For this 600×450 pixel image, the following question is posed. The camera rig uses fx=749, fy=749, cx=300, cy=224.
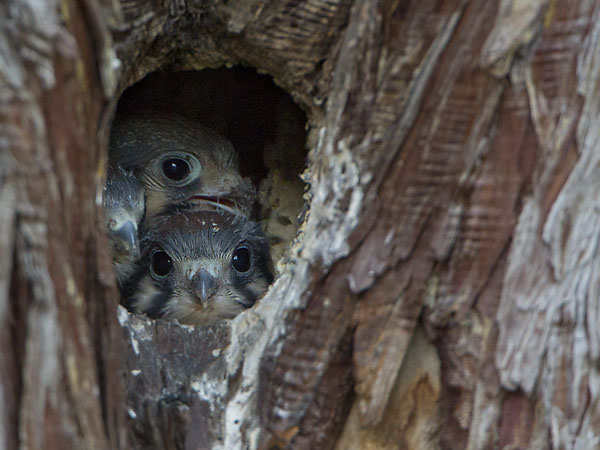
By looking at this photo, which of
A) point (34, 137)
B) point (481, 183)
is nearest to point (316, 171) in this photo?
point (481, 183)

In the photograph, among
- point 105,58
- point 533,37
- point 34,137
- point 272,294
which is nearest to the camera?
point 34,137

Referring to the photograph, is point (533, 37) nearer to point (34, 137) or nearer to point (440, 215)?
point (440, 215)

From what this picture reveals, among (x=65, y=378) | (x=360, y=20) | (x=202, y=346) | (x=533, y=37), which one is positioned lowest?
(x=65, y=378)

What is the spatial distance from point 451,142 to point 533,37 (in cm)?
29

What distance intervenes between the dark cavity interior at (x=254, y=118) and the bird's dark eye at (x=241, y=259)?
0.41 ft

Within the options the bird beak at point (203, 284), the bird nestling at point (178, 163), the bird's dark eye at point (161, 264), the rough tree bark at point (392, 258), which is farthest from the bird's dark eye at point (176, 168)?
the rough tree bark at point (392, 258)

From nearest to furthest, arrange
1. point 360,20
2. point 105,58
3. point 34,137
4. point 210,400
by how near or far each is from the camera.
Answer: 1. point 34,137
2. point 105,58
3. point 360,20
4. point 210,400

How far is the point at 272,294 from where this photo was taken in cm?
211

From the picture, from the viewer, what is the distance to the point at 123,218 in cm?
300

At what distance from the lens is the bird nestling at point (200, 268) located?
288 centimetres

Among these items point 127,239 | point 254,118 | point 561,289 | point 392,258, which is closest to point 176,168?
point 254,118

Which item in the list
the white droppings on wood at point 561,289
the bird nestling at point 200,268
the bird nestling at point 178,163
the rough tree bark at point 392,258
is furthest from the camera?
the bird nestling at point 178,163

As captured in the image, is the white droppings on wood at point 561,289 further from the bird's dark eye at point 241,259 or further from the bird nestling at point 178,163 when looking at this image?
the bird nestling at point 178,163

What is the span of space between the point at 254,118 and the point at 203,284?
102 cm
